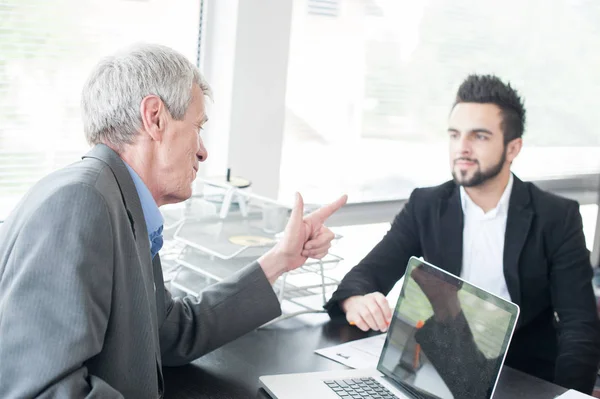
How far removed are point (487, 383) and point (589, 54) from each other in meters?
3.04

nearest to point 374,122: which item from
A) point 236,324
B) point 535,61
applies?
point 535,61

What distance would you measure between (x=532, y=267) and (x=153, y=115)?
126 centimetres

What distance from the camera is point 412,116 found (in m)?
3.29

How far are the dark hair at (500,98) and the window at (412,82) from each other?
0.75 metres

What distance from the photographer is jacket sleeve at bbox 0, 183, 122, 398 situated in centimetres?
109

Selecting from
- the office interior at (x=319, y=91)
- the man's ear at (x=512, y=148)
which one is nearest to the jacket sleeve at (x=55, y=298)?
the office interior at (x=319, y=91)

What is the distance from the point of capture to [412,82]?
10.7ft

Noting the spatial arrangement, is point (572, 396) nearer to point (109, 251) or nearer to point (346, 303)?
point (346, 303)

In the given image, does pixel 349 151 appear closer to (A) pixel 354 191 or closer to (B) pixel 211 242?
(A) pixel 354 191

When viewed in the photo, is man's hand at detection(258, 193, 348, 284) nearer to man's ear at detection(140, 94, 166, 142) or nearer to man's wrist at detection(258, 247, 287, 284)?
man's wrist at detection(258, 247, 287, 284)

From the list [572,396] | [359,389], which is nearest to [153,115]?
[359,389]

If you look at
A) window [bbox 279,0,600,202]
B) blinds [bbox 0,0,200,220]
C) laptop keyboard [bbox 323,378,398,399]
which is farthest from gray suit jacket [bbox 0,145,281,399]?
window [bbox 279,0,600,202]

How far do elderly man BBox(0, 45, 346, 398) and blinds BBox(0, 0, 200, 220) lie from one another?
0.91 m

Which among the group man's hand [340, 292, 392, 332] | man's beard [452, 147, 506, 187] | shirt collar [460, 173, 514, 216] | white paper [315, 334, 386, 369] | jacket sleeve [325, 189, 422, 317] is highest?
man's beard [452, 147, 506, 187]
